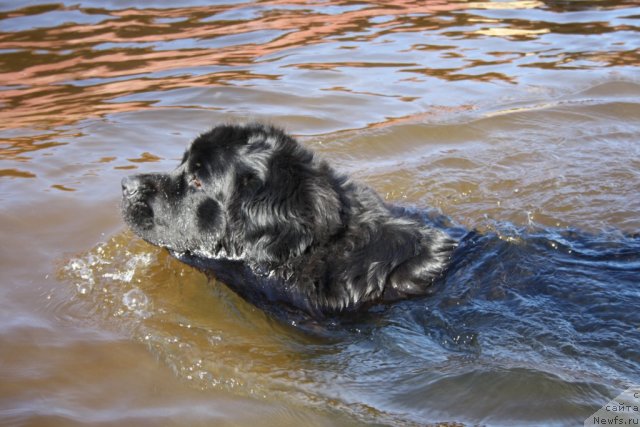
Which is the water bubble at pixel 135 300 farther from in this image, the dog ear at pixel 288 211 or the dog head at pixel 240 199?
the dog ear at pixel 288 211

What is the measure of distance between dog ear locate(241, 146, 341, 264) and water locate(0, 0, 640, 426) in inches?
19.3

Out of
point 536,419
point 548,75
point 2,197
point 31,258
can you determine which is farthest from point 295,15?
point 536,419

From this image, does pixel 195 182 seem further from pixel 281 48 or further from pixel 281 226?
pixel 281 48

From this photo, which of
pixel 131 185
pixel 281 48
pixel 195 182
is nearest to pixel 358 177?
pixel 195 182

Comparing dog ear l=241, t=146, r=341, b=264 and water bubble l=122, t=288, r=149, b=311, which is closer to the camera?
dog ear l=241, t=146, r=341, b=264

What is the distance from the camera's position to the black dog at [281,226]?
161 inches

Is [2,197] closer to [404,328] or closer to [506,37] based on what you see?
[404,328]

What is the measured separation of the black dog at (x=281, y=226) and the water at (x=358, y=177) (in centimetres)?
17

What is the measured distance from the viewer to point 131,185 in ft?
14.8

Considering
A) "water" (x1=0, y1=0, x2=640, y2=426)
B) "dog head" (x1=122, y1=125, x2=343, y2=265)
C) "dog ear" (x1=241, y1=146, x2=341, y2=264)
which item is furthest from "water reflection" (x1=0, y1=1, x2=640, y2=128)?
"dog ear" (x1=241, y1=146, x2=341, y2=264)

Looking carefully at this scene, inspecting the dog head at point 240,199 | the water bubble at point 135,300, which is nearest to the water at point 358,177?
the water bubble at point 135,300

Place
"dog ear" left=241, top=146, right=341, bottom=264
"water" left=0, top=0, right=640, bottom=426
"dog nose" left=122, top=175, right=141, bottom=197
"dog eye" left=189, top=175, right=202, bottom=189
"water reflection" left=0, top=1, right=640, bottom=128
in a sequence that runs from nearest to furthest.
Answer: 1. "water" left=0, top=0, right=640, bottom=426
2. "dog ear" left=241, top=146, right=341, bottom=264
3. "dog eye" left=189, top=175, right=202, bottom=189
4. "dog nose" left=122, top=175, right=141, bottom=197
5. "water reflection" left=0, top=1, right=640, bottom=128

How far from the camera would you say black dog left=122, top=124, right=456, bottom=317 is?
13.4ft

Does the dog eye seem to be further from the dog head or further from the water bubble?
the water bubble
